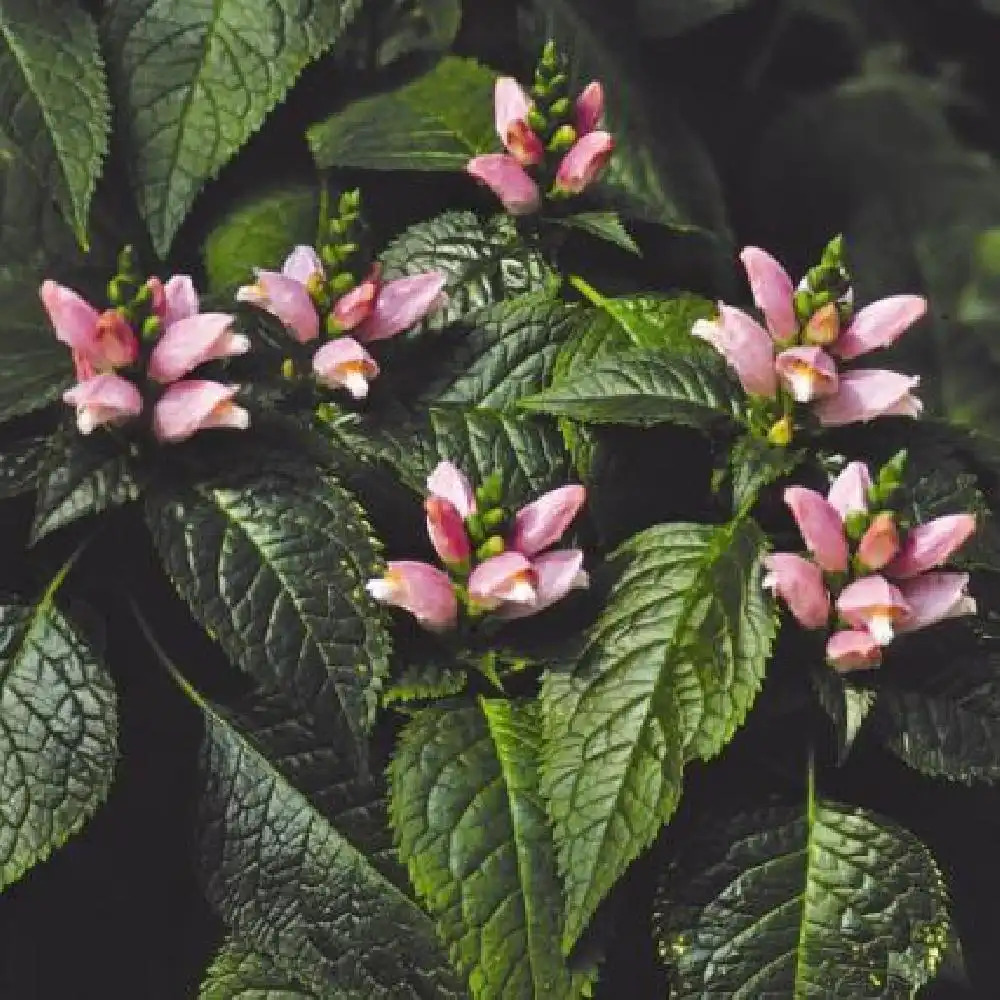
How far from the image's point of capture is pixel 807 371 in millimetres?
1112

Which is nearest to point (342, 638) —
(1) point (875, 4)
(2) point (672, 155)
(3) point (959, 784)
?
(3) point (959, 784)

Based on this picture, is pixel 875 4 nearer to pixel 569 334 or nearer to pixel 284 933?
pixel 569 334

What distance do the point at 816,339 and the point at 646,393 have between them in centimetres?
11

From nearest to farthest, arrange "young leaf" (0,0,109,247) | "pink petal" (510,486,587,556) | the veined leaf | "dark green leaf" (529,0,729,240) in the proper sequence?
the veined leaf < "pink petal" (510,486,587,556) < "young leaf" (0,0,109,247) < "dark green leaf" (529,0,729,240)

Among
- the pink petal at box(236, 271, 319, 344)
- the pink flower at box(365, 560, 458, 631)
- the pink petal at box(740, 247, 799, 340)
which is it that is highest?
the pink petal at box(236, 271, 319, 344)

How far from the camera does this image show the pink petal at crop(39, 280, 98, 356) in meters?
1.06

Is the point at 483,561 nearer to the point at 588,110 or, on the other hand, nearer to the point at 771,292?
the point at 771,292

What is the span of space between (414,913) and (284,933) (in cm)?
8

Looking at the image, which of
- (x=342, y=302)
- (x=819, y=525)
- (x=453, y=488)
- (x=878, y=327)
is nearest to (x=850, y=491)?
(x=819, y=525)

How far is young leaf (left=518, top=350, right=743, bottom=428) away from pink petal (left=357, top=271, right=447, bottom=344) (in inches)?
3.8

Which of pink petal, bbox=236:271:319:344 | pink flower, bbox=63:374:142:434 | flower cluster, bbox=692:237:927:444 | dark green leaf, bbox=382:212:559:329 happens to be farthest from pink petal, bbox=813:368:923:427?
pink flower, bbox=63:374:142:434

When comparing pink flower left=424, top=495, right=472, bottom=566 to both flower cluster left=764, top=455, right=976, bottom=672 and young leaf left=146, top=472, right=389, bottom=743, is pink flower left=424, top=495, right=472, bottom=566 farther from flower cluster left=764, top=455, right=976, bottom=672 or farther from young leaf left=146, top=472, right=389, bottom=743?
flower cluster left=764, top=455, right=976, bottom=672

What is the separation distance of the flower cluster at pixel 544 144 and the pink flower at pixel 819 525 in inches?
12.5

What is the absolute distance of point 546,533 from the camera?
1089 millimetres
